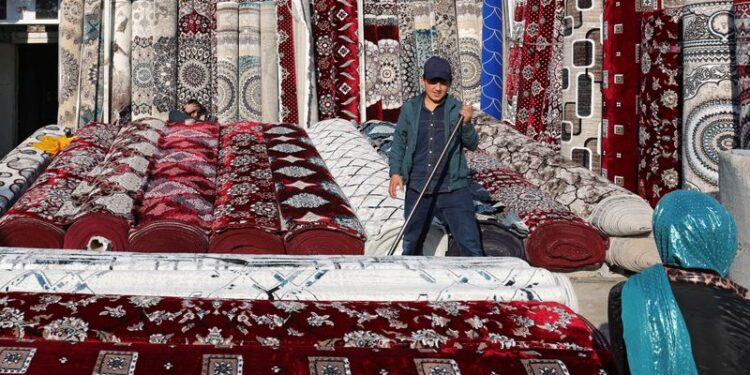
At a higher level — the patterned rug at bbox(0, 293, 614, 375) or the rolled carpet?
the patterned rug at bbox(0, 293, 614, 375)

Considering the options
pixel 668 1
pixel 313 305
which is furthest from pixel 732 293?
pixel 668 1

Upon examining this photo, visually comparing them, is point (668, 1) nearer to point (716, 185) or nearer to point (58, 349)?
point (716, 185)

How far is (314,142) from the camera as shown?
7664mm


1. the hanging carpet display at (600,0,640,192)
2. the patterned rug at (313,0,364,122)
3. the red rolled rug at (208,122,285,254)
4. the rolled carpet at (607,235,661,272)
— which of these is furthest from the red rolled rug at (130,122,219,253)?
the hanging carpet display at (600,0,640,192)

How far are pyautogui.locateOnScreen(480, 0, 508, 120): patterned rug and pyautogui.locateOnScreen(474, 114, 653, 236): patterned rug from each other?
104cm

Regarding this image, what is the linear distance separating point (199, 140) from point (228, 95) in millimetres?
1329

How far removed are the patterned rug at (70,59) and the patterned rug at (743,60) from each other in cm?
538

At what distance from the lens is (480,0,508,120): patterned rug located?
8820 mm

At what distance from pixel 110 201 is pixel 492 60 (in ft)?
13.8

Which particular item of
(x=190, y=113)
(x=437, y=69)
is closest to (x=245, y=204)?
(x=437, y=69)

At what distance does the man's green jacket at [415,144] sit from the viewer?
5.11 metres

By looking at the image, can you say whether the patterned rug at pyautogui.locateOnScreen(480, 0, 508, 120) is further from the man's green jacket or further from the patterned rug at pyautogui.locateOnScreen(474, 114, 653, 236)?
the man's green jacket

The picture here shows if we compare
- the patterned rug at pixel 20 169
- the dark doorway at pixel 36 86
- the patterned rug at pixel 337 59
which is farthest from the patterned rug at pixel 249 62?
the dark doorway at pixel 36 86

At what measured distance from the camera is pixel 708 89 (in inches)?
255
